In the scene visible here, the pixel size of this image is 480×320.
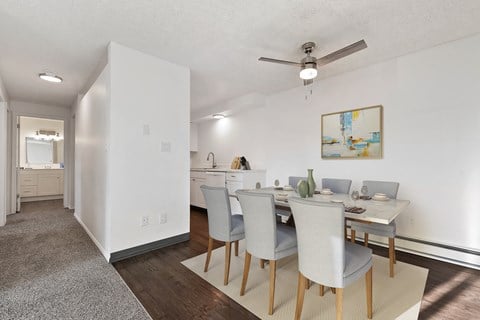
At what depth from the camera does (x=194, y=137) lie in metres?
6.21

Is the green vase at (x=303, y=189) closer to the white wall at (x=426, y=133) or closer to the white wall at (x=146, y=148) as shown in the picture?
the white wall at (x=426, y=133)

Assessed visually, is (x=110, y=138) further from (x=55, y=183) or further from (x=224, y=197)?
(x=55, y=183)

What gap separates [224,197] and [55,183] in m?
7.06

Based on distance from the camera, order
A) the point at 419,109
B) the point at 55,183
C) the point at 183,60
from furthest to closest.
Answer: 1. the point at 55,183
2. the point at 183,60
3. the point at 419,109

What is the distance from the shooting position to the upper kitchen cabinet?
241 inches

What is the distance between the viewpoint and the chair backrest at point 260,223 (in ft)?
5.58

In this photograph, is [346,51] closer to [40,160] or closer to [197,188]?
[197,188]

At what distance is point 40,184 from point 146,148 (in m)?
5.86

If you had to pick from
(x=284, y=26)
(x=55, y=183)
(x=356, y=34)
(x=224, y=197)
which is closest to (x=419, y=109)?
Answer: (x=356, y=34)

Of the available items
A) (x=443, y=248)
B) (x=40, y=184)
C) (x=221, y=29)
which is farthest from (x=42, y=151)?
(x=443, y=248)

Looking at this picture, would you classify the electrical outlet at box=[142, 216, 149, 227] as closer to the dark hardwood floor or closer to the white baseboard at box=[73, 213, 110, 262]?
the dark hardwood floor

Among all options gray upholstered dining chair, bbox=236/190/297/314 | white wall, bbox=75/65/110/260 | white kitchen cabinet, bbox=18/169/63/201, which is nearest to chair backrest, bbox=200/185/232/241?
gray upholstered dining chair, bbox=236/190/297/314

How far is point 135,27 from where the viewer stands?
2.19 metres

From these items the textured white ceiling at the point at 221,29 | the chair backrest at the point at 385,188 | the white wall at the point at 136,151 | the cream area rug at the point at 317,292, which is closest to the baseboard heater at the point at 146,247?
the white wall at the point at 136,151
